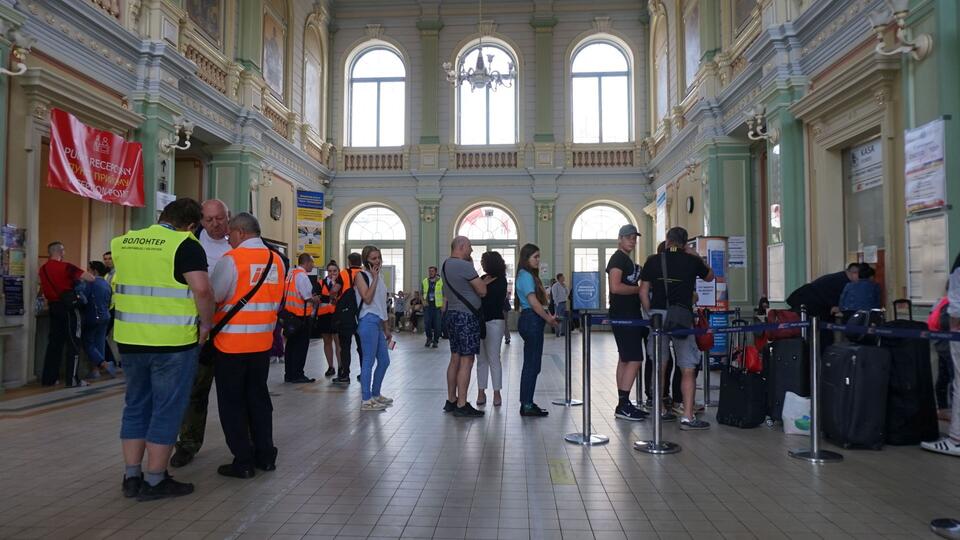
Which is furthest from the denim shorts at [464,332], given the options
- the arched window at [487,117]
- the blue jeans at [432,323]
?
the arched window at [487,117]

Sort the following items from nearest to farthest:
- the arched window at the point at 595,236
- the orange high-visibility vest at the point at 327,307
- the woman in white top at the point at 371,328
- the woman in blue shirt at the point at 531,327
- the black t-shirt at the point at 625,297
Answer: the black t-shirt at the point at 625,297 → the woman in blue shirt at the point at 531,327 → the woman in white top at the point at 371,328 → the orange high-visibility vest at the point at 327,307 → the arched window at the point at 595,236

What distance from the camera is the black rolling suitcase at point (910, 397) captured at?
4.81 m

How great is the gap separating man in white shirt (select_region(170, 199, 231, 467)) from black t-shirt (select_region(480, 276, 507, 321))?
99.2 inches

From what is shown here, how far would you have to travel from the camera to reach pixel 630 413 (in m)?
5.83

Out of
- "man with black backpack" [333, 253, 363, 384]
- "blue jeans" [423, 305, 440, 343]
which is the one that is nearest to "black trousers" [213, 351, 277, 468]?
"man with black backpack" [333, 253, 363, 384]

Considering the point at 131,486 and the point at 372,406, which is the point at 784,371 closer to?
the point at 372,406

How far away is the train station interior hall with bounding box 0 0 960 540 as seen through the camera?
3533 mm

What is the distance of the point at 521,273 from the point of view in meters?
6.34

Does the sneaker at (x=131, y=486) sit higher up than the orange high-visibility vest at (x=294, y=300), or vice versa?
the orange high-visibility vest at (x=294, y=300)

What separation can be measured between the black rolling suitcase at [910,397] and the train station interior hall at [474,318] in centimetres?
2

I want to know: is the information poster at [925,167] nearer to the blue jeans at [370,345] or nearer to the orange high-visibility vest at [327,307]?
the blue jeans at [370,345]

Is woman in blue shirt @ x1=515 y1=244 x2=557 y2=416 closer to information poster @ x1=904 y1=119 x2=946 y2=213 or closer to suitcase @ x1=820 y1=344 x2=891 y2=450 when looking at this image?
suitcase @ x1=820 y1=344 x2=891 y2=450

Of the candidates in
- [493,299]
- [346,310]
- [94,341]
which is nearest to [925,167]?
[493,299]

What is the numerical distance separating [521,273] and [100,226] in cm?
591
